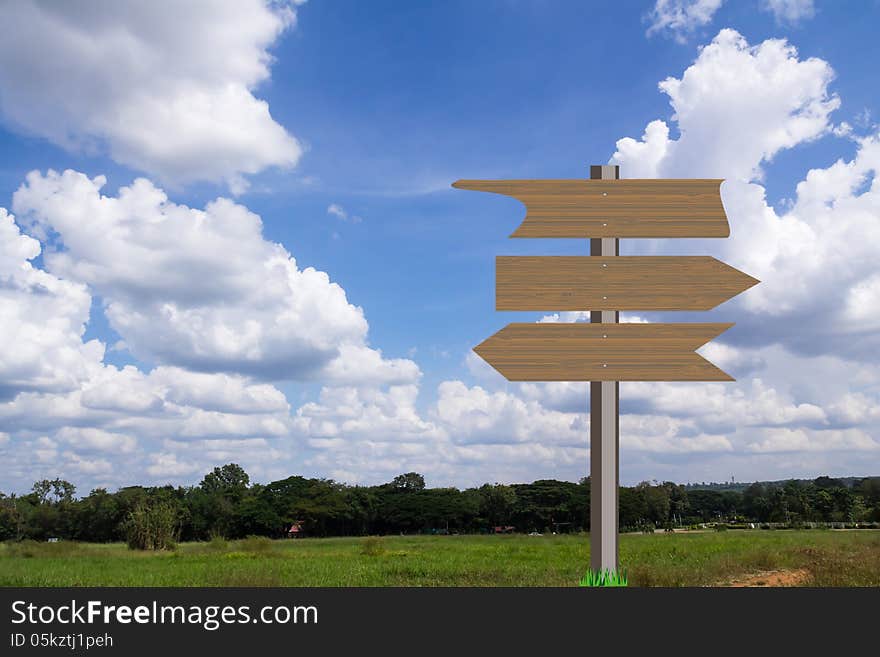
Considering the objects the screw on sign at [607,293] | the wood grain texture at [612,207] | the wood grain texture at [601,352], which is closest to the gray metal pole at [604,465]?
the screw on sign at [607,293]

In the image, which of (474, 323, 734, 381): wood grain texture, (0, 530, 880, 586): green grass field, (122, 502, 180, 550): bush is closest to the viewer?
(474, 323, 734, 381): wood grain texture

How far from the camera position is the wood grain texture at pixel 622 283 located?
637cm

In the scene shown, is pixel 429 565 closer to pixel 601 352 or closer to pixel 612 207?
pixel 601 352

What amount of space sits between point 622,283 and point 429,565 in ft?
25.0

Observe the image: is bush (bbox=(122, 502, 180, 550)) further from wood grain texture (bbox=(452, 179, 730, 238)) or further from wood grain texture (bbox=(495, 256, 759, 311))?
wood grain texture (bbox=(452, 179, 730, 238))

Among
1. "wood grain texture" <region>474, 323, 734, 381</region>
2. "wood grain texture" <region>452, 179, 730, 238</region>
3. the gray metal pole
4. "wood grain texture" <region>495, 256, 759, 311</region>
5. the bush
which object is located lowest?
the bush

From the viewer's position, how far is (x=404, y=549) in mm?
16016

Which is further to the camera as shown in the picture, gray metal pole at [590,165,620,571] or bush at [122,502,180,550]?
bush at [122,502,180,550]

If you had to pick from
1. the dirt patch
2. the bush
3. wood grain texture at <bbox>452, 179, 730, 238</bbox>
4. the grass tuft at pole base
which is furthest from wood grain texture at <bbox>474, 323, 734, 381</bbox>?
the bush

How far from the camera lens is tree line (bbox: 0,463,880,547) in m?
23.9

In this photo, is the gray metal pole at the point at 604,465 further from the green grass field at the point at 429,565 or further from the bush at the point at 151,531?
the bush at the point at 151,531

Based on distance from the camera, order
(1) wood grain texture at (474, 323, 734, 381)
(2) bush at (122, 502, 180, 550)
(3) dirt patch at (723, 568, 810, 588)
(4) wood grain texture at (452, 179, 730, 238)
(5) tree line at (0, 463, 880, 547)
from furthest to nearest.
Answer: (5) tree line at (0, 463, 880, 547) < (2) bush at (122, 502, 180, 550) < (3) dirt patch at (723, 568, 810, 588) < (4) wood grain texture at (452, 179, 730, 238) < (1) wood grain texture at (474, 323, 734, 381)
